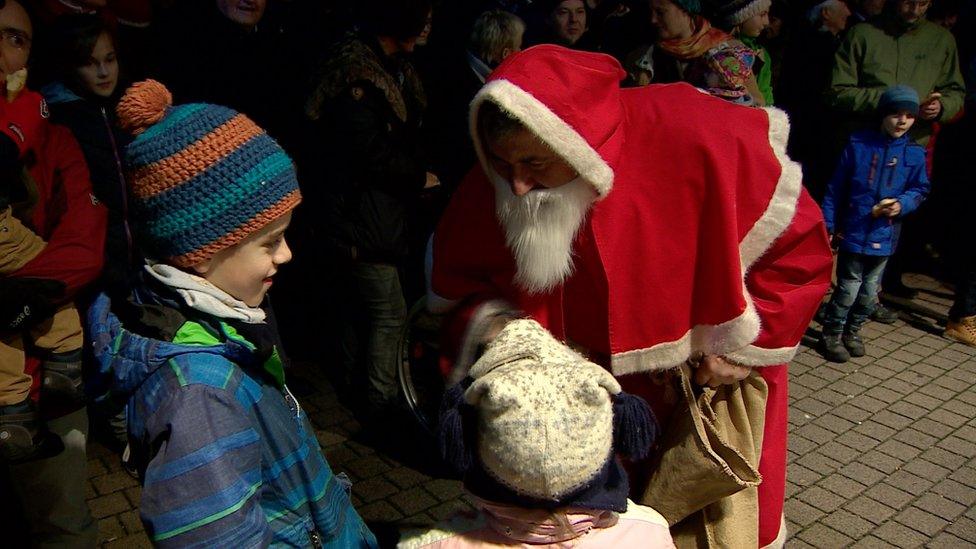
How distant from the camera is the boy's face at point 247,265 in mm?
1756

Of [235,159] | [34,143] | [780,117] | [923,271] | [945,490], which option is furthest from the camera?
[923,271]

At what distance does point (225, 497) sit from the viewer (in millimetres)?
1565

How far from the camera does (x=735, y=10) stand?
5148 mm

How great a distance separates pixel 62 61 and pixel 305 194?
1.54m

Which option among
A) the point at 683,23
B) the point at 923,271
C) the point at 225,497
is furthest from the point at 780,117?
the point at 923,271

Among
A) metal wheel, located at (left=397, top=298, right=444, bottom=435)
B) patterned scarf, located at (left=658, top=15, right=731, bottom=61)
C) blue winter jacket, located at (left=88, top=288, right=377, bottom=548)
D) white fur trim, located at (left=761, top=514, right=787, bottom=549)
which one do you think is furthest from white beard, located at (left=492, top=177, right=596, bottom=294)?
patterned scarf, located at (left=658, top=15, right=731, bottom=61)

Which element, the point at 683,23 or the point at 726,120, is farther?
the point at 683,23

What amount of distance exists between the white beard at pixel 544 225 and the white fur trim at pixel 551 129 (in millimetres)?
75

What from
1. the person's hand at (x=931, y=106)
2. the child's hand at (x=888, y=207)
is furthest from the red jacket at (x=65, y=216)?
the person's hand at (x=931, y=106)

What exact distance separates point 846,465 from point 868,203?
1939mm

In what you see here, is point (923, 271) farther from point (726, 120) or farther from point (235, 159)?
point (235, 159)

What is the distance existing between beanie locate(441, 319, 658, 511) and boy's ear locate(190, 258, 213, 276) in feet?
2.06

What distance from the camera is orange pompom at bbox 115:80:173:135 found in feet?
5.32

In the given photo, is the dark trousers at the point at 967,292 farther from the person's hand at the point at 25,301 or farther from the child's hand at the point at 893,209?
the person's hand at the point at 25,301
